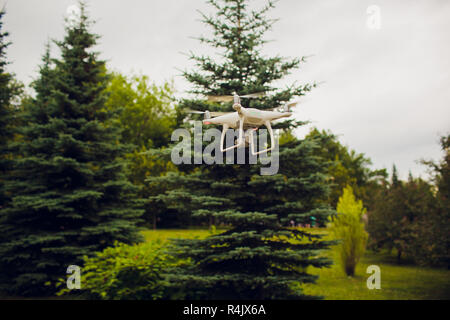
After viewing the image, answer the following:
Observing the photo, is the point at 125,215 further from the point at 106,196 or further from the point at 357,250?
the point at 357,250

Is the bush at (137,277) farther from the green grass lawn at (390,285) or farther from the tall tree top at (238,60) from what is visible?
Answer: the tall tree top at (238,60)

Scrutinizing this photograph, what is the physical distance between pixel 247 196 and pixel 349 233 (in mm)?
7092

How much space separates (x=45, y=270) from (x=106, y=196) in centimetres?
251

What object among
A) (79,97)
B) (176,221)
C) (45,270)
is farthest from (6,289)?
(176,221)

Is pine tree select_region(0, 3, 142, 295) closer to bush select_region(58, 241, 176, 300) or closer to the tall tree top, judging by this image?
bush select_region(58, 241, 176, 300)

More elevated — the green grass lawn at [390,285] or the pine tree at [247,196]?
the pine tree at [247,196]

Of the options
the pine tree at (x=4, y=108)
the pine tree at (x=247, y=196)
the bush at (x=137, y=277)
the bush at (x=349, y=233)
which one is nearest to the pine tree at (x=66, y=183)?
the pine tree at (x=4, y=108)

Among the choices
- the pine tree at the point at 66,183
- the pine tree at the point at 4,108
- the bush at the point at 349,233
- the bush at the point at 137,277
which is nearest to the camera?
the bush at the point at 137,277

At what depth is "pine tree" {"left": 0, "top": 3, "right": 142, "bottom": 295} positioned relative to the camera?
8.76 meters

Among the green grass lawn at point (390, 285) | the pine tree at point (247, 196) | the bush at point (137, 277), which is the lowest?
the green grass lawn at point (390, 285)

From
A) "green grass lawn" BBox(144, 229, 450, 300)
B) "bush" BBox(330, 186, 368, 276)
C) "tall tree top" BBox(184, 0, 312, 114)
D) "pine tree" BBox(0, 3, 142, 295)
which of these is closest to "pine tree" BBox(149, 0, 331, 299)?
"tall tree top" BBox(184, 0, 312, 114)

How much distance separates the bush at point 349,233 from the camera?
11977mm

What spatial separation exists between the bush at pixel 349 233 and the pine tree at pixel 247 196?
5.56m

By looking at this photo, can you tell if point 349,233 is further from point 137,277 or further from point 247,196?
point 137,277
